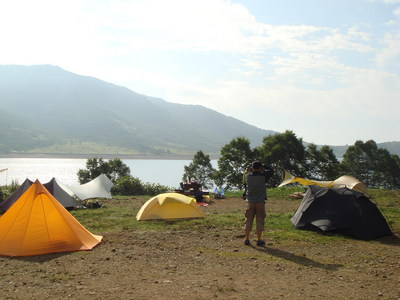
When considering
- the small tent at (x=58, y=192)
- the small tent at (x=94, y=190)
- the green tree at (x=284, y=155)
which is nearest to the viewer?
the small tent at (x=58, y=192)

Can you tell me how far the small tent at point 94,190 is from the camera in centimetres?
2081

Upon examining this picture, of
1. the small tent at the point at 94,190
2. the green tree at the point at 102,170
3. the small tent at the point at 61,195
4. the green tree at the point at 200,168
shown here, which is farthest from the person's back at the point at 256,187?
the green tree at the point at 200,168

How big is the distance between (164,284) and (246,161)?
42826 mm

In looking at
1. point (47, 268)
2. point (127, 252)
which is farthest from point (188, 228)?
point (47, 268)

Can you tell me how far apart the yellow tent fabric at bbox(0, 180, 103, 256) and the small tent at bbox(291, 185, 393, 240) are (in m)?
6.74

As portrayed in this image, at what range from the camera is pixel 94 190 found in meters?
21.8

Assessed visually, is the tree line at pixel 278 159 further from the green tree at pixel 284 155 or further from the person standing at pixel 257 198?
the person standing at pixel 257 198

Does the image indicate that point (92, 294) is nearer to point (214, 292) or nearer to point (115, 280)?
point (115, 280)

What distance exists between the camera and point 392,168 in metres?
60.6

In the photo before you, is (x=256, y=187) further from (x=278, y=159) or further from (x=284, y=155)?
(x=284, y=155)

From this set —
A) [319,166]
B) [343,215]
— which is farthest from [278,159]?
[343,215]

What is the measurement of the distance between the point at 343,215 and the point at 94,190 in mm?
14039

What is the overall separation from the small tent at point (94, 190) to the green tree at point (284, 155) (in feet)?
96.9

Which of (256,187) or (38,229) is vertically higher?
(256,187)
